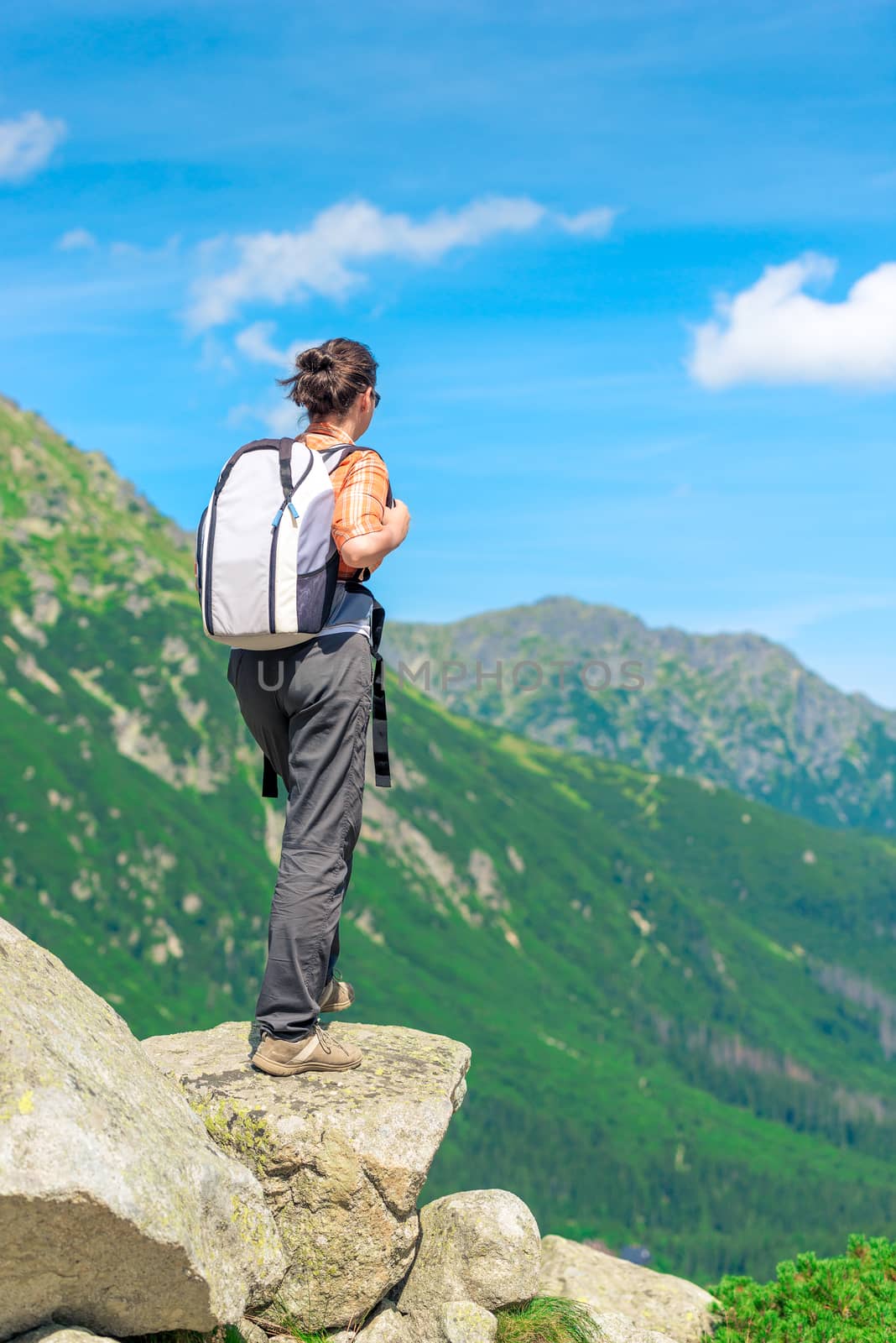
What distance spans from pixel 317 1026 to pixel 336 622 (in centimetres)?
418

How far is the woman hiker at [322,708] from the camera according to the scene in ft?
32.7

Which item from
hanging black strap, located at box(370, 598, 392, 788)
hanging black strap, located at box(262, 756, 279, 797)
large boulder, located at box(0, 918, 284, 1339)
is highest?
hanging black strap, located at box(370, 598, 392, 788)

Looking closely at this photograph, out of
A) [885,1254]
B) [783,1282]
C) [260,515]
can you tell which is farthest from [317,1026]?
[885,1254]

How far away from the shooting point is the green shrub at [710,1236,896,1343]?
12.3m

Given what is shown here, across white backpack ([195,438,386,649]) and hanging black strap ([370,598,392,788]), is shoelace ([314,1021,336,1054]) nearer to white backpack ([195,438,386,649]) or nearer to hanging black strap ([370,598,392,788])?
hanging black strap ([370,598,392,788])

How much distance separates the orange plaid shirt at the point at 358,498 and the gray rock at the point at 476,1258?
7.13 metres

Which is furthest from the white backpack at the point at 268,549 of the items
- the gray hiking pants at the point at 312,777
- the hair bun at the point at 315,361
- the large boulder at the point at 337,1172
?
the large boulder at the point at 337,1172

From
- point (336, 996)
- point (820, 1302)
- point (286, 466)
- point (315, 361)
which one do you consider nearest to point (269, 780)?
point (336, 996)

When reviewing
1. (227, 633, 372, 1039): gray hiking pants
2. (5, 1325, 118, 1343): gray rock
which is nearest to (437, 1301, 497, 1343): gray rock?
(227, 633, 372, 1039): gray hiking pants

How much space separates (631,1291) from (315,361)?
39.6ft

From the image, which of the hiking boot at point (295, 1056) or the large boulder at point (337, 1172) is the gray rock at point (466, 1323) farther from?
the hiking boot at point (295, 1056)

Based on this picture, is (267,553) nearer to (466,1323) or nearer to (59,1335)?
(59,1335)

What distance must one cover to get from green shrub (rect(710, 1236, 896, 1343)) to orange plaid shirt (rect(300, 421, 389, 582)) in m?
10.0

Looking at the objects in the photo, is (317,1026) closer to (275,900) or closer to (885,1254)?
(275,900)
